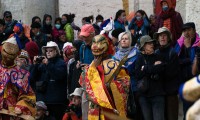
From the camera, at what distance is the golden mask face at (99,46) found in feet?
34.6

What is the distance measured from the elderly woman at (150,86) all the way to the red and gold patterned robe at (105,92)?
1.20m

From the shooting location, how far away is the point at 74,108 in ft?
40.9

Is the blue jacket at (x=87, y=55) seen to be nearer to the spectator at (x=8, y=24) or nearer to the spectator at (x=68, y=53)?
the spectator at (x=68, y=53)

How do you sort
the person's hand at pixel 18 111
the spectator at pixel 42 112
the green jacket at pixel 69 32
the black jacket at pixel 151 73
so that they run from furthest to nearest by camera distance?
the green jacket at pixel 69 32 < the spectator at pixel 42 112 < the black jacket at pixel 151 73 < the person's hand at pixel 18 111

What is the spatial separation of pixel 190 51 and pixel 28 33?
245 inches

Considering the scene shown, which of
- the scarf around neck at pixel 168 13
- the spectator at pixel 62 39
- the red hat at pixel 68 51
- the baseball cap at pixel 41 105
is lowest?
the baseball cap at pixel 41 105

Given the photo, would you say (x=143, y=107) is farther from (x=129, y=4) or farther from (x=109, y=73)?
(x=129, y=4)

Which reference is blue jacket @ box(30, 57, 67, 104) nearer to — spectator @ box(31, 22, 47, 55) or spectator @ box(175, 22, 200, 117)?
spectator @ box(175, 22, 200, 117)

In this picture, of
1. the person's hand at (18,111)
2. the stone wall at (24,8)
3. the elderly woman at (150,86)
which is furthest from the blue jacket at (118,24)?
the person's hand at (18,111)

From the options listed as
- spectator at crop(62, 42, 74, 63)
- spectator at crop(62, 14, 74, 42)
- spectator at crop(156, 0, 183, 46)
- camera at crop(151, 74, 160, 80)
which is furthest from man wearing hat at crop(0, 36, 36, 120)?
spectator at crop(62, 14, 74, 42)

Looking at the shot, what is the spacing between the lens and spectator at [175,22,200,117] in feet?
39.3

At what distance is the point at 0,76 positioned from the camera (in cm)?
1048

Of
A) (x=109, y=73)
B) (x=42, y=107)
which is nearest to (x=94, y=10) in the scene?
(x=42, y=107)

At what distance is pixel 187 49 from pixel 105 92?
7.37ft
